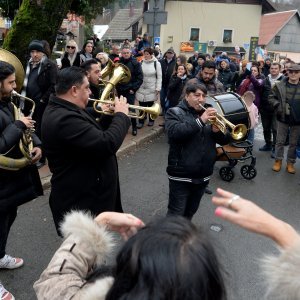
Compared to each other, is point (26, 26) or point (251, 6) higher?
point (251, 6)

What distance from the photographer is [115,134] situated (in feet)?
8.34

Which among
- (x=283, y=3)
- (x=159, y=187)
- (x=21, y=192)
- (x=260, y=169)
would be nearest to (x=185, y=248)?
(x=21, y=192)

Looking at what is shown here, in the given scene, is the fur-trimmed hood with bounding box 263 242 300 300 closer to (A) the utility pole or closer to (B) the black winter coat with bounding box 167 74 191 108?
(B) the black winter coat with bounding box 167 74 191 108

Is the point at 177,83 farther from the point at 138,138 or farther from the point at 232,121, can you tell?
the point at 232,121

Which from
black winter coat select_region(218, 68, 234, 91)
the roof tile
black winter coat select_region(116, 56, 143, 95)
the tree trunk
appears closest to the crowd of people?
the tree trunk

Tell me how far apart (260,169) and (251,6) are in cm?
2662

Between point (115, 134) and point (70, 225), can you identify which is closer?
point (70, 225)

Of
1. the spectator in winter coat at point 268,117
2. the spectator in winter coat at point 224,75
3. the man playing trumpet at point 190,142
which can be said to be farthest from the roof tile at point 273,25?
the man playing trumpet at point 190,142

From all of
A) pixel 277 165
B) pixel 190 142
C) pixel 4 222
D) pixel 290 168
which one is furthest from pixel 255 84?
pixel 4 222

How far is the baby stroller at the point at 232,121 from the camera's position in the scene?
5.13 metres

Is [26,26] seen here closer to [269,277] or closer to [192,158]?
[192,158]

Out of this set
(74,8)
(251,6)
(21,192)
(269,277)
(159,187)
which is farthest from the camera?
(251,6)

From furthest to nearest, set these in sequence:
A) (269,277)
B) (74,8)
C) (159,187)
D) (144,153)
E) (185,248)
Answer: (74,8) → (144,153) → (159,187) → (269,277) → (185,248)

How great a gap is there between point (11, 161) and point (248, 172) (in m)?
3.99
